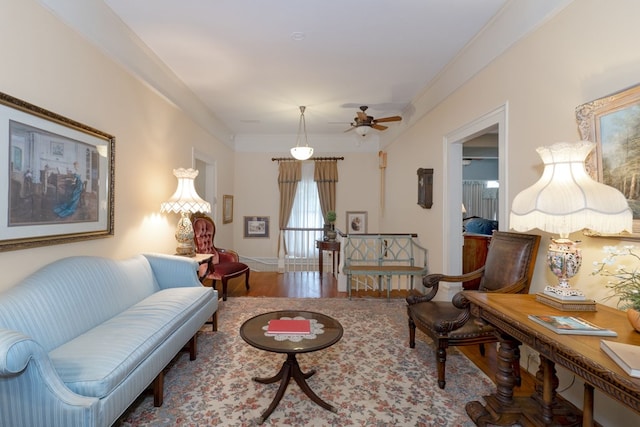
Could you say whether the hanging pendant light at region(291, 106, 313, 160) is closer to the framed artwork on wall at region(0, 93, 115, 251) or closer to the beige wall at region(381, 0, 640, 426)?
the beige wall at region(381, 0, 640, 426)

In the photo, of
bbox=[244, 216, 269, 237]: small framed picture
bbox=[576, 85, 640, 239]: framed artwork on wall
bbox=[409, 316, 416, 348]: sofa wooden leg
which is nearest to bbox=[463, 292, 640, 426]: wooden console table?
bbox=[576, 85, 640, 239]: framed artwork on wall

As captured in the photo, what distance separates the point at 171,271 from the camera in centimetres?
308

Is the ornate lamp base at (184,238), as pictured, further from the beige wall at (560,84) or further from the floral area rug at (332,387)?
the beige wall at (560,84)

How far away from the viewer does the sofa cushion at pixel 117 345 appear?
149 centimetres

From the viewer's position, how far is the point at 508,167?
2.63m

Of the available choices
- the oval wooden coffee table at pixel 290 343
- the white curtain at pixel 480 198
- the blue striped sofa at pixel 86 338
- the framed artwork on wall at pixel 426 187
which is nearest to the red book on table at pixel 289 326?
the oval wooden coffee table at pixel 290 343

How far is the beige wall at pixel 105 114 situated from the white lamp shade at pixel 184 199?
19 centimetres

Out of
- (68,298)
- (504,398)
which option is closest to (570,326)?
(504,398)

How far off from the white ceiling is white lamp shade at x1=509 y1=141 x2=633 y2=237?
1.21 meters

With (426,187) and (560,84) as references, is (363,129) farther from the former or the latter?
(560,84)

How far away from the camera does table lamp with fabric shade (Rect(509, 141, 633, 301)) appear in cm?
147

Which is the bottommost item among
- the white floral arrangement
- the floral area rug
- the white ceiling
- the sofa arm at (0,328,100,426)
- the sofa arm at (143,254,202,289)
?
the floral area rug

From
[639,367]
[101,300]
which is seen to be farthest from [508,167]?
[101,300]

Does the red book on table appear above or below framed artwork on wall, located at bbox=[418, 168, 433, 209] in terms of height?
below
